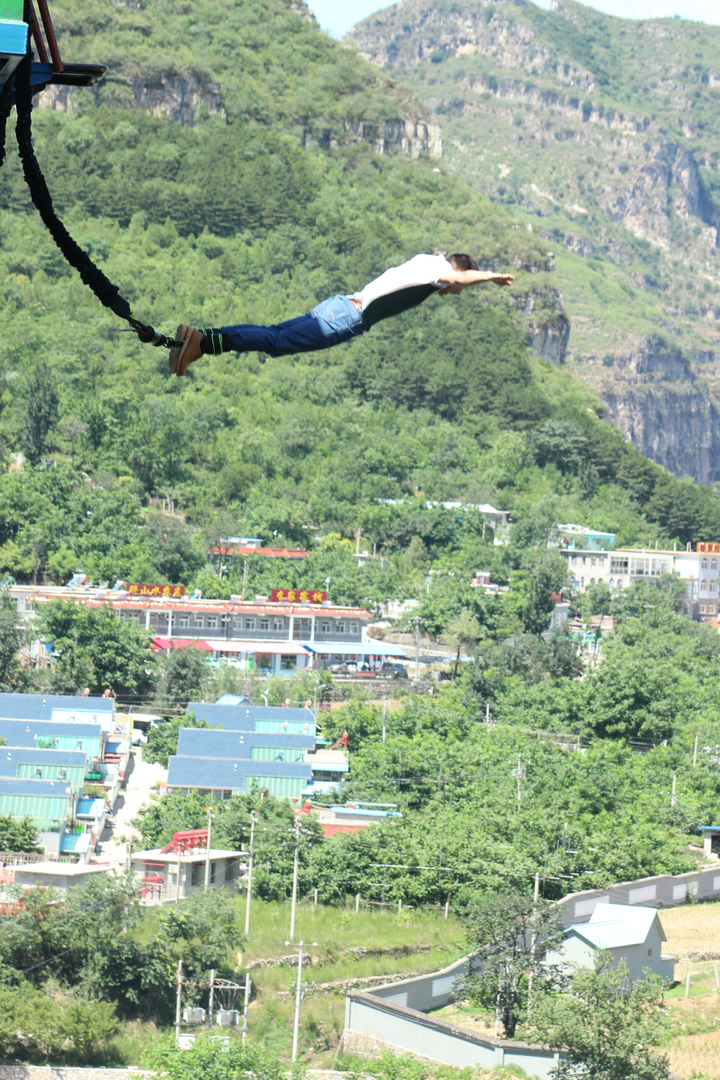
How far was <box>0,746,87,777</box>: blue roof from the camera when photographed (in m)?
36.3

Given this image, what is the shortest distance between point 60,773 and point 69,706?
18.8 ft

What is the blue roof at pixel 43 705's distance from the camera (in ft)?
136

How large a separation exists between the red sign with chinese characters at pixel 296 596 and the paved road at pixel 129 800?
15828 mm

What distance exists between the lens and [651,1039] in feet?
74.5

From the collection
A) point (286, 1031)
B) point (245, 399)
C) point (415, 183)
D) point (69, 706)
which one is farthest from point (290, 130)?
point (286, 1031)

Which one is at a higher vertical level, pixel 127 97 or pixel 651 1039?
pixel 127 97

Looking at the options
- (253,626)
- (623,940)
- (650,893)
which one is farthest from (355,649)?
(623,940)

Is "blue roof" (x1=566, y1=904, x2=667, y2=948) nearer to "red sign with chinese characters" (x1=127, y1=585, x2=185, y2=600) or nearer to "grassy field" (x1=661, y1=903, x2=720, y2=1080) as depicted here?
"grassy field" (x1=661, y1=903, x2=720, y2=1080)

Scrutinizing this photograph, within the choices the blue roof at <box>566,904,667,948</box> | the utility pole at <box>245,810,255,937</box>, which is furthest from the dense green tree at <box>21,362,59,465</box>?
the blue roof at <box>566,904,667,948</box>

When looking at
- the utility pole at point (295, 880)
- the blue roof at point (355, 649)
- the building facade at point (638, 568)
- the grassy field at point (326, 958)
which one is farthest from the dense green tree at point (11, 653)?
the building facade at point (638, 568)

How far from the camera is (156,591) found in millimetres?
55844

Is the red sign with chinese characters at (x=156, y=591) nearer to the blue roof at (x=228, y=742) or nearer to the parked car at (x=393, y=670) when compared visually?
the parked car at (x=393, y=670)

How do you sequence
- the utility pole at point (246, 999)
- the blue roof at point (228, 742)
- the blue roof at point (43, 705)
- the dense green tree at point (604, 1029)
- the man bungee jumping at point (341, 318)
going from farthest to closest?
the blue roof at point (43, 705) < the blue roof at point (228, 742) < the utility pole at point (246, 999) < the dense green tree at point (604, 1029) < the man bungee jumping at point (341, 318)

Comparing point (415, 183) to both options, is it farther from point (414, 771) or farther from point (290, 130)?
point (414, 771)
